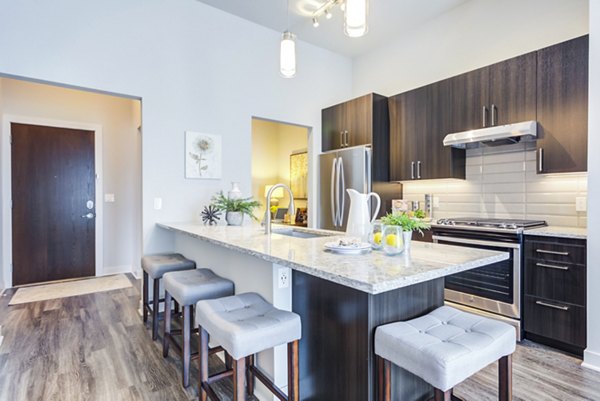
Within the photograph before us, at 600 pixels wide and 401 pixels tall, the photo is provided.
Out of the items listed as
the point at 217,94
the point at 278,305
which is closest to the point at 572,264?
the point at 278,305

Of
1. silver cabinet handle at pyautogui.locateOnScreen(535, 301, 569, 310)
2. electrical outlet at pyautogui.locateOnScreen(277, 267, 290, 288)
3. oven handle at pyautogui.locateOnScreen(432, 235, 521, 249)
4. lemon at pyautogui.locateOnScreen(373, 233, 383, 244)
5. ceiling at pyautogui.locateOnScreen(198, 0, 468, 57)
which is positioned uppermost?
ceiling at pyautogui.locateOnScreen(198, 0, 468, 57)

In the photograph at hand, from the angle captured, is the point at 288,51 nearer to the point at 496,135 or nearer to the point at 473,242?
the point at 496,135

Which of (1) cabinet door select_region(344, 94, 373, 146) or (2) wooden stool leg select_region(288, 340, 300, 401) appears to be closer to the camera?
(2) wooden stool leg select_region(288, 340, 300, 401)

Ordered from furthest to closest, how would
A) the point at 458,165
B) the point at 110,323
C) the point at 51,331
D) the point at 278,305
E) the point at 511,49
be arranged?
the point at 458,165
the point at 511,49
the point at 110,323
the point at 51,331
the point at 278,305

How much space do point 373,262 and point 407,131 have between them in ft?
9.14

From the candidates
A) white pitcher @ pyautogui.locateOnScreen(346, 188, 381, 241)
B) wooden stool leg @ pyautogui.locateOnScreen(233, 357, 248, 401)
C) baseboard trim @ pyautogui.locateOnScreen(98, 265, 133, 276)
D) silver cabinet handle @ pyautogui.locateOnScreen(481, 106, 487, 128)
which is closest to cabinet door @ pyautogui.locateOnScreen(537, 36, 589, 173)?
silver cabinet handle @ pyautogui.locateOnScreen(481, 106, 487, 128)

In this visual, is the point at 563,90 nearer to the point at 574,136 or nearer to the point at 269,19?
the point at 574,136

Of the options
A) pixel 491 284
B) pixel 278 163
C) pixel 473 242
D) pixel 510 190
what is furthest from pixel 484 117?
pixel 278 163

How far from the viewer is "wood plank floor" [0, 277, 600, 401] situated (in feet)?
6.32

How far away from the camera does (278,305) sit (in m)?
1.74

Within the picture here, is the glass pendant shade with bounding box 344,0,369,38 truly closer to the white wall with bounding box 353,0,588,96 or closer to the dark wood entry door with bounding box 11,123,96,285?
the white wall with bounding box 353,0,588,96

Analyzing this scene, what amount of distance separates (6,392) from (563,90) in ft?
14.3

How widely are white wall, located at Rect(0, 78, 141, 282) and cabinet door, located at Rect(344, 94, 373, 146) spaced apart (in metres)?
2.89

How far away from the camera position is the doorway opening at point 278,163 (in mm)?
6297
